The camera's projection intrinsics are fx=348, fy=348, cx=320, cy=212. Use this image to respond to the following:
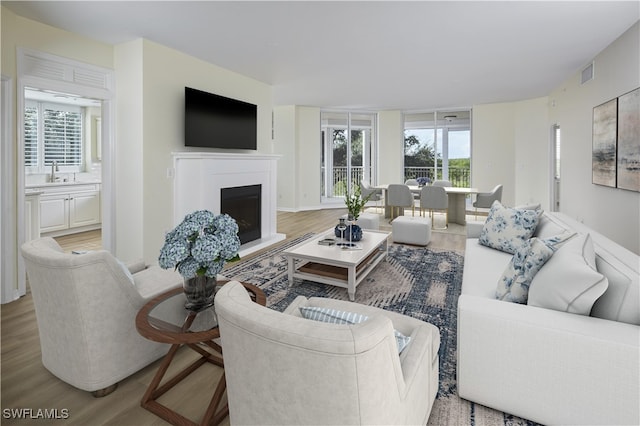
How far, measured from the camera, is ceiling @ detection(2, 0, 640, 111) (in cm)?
313

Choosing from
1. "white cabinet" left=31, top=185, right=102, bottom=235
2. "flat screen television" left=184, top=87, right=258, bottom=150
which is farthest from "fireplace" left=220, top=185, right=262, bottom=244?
"white cabinet" left=31, top=185, right=102, bottom=235

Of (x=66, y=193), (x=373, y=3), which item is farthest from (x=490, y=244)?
(x=66, y=193)

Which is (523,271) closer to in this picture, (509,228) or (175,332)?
(509,228)

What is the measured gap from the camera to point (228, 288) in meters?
1.19

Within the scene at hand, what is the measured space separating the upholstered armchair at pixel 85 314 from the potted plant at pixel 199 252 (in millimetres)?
377

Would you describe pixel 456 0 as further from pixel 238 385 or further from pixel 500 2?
pixel 238 385

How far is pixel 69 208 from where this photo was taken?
582 centimetres

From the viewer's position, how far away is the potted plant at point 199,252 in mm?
1631

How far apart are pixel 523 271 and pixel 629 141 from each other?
3114 millimetres

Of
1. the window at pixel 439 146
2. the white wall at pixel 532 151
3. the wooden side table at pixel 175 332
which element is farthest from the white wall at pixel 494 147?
the wooden side table at pixel 175 332

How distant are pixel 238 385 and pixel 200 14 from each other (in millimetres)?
3346

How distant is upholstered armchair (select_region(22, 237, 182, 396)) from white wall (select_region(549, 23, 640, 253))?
4.78 m

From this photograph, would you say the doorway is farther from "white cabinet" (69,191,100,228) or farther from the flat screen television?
"white cabinet" (69,191,100,228)

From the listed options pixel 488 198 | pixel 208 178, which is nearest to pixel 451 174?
pixel 488 198
